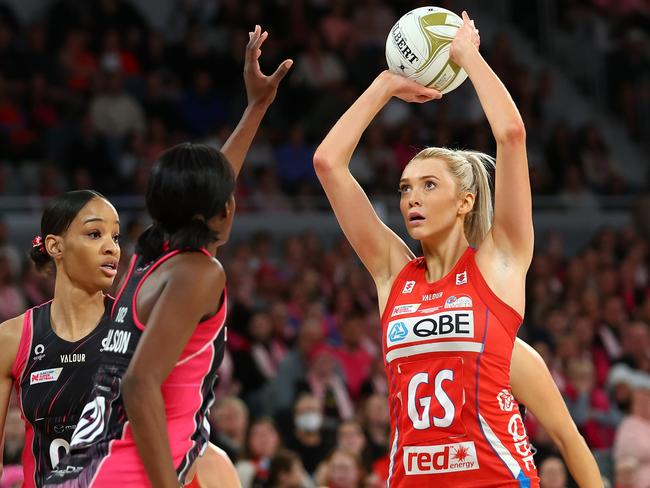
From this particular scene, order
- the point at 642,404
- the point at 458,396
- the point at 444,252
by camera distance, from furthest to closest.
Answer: the point at 642,404
the point at 444,252
the point at 458,396

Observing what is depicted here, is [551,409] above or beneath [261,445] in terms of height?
beneath

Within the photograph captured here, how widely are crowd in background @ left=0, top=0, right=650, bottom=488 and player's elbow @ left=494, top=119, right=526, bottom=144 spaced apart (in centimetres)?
422

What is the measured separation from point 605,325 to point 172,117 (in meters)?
5.50

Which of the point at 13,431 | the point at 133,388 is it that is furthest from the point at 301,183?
the point at 133,388

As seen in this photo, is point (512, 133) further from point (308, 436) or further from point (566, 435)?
point (308, 436)

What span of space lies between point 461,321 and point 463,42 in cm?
111

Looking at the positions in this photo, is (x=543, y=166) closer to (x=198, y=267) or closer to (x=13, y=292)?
(x=13, y=292)

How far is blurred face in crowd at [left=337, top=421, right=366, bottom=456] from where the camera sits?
891cm

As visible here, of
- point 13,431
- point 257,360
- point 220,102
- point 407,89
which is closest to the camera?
point 407,89

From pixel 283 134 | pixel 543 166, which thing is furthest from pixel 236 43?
pixel 543 166

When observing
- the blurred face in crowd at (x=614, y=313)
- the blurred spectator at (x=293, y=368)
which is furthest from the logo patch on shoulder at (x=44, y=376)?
the blurred face in crowd at (x=614, y=313)

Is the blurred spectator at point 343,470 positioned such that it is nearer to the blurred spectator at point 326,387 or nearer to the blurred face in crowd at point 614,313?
the blurred spectator at point 326,387

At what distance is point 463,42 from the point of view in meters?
4.54

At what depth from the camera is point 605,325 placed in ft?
40.3
